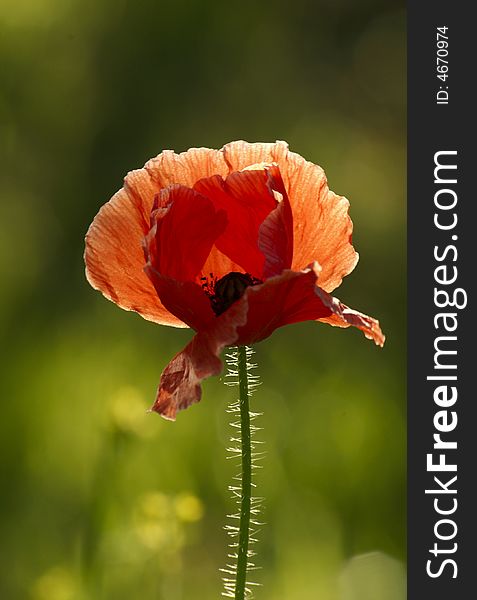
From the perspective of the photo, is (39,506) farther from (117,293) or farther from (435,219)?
(117,293)

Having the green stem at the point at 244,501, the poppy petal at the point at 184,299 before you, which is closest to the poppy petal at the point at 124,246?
the poppy petal at the point at 184,299

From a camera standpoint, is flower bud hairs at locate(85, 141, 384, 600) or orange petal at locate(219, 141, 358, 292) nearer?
flower bud hairs at locate(85, 141, 384, 600)

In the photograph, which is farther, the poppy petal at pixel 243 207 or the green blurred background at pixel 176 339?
the green blurred background at pixel 176 339

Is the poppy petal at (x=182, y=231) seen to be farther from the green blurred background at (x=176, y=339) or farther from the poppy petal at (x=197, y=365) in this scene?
the green blurred background at (x=176, y=339)

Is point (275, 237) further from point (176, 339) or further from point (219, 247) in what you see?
point (176, 339)

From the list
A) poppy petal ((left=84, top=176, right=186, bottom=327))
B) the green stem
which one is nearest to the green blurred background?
poppy petal ((left=84, top=176, right=186, bottom=327))

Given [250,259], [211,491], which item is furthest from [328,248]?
[211,491]

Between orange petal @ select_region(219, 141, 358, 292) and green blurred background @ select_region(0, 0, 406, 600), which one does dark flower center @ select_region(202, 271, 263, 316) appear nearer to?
orange petal @ select_region(219, 141, 358, 292)

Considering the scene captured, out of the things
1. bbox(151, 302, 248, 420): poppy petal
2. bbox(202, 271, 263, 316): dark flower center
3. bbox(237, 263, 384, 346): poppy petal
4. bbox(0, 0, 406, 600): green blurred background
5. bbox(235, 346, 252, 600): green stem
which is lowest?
bbox(235, 346, 252, 600): green stem

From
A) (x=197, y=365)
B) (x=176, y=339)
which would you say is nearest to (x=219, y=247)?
(x=197, y=365)
